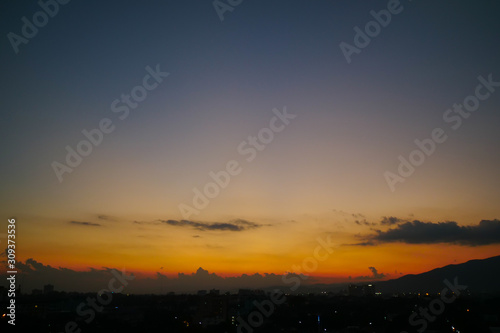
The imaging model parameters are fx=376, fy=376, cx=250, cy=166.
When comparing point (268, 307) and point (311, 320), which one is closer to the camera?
point (311, 320)

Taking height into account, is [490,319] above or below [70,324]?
below

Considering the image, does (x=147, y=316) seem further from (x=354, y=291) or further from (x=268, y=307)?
(x=354, y=291)

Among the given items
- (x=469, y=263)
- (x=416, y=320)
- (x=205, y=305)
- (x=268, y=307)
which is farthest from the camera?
(x=469, y=263)

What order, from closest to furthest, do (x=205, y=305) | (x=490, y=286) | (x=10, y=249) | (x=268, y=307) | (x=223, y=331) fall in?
(x=10, y=249) < (x=223, y=331) < (x=268, y=307) < (x=205, y=305) < (x=490, y=286)

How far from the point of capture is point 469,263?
593 ft

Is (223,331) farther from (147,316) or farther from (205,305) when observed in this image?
(205,305)

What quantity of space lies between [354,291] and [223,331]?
107058 millimetres

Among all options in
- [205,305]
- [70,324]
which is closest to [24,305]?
[70,324]

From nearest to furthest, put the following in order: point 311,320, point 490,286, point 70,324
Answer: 1. point 70,324
2. point 311,320
3. point 490,286

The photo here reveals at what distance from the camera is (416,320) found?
29.7 m

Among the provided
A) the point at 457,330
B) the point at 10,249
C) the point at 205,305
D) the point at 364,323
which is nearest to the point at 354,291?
the point at 205,305

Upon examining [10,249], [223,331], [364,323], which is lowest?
[364,323]

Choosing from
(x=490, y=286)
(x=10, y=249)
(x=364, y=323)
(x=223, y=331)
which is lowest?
(x=490, y=286)

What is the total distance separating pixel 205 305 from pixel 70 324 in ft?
79.4
